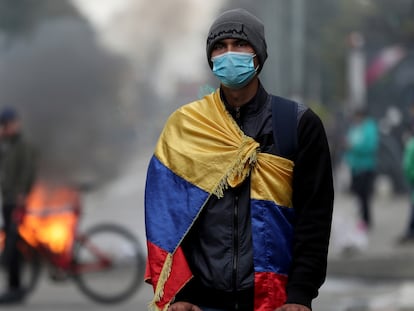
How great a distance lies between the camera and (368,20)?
2508 centimetres

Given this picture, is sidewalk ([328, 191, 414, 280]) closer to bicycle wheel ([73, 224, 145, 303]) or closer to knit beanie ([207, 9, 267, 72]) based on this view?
bicycle wheel ([73, 224, 145, 303])

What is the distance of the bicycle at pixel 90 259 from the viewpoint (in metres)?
10.4

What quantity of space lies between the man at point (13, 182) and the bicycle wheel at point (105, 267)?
21.4 inches

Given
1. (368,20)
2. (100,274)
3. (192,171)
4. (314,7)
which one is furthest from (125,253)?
(314,7)

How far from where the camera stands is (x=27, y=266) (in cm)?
1069

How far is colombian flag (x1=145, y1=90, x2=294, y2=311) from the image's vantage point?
361 centimetres

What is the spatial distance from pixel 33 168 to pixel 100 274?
1066 millimetres

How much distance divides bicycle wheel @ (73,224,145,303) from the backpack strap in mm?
6625

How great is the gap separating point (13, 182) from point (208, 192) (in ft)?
23.1

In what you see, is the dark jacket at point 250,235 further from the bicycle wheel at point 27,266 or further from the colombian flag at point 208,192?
the bicycle wheel at point 27,266

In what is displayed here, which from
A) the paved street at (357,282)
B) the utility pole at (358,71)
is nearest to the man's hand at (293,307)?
the paved street at (357,282)

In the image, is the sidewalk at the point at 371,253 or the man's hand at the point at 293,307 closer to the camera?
the man's hand at the point at 293,307

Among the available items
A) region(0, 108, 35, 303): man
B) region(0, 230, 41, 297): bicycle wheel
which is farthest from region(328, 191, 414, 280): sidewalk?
region(0, 108, 35, 303): man

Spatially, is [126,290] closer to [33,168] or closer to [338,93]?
[33,168]
